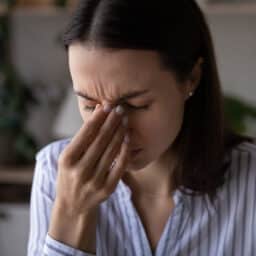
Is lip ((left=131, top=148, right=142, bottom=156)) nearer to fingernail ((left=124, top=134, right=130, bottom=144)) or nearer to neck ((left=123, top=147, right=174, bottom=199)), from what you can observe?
fingernail ((left=124, top=134, right=130, bottom=144))

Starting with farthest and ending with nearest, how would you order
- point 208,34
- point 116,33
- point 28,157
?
point 28,157 < point 208,34 < point 116,33

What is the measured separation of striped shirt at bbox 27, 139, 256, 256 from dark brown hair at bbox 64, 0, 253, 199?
30 mm

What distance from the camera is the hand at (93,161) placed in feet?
2.64

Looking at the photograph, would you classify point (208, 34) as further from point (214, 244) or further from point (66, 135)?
point (66, 135)

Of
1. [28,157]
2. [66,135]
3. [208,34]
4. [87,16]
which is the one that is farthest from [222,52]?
[87,16]

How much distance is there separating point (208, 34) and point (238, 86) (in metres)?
1.24

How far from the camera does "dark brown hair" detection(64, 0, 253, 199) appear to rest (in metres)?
0.79

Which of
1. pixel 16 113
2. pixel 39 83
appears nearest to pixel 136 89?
pixel 16 113

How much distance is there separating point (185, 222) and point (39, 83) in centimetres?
150

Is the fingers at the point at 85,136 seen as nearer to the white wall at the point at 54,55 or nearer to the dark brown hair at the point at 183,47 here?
the dark brown hair at the point at 183,47

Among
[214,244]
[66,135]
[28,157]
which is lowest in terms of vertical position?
[28,157]

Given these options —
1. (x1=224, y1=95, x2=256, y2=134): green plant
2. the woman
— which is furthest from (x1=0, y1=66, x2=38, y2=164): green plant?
the woman

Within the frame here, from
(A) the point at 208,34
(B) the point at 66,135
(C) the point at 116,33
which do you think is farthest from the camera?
(B) the point at 66,135

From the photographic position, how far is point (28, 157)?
2258 millimetres
